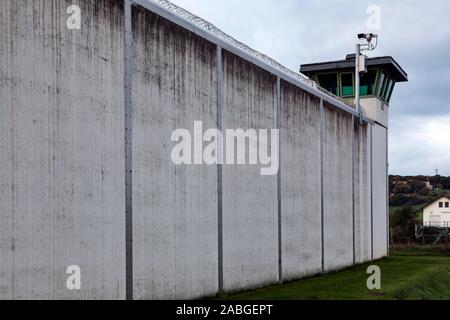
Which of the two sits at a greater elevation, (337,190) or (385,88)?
(385,88)

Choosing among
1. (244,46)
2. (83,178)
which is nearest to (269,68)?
(244,46)

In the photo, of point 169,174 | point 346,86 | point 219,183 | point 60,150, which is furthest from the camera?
point 346,86

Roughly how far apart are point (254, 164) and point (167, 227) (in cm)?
532

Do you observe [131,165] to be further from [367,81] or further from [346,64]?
[367,81]

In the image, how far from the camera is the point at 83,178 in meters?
11.7

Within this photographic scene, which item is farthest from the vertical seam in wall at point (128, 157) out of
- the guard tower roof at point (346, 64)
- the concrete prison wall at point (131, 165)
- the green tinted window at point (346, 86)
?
the green tinted window at point (346, 86)

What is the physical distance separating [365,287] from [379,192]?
1587cm

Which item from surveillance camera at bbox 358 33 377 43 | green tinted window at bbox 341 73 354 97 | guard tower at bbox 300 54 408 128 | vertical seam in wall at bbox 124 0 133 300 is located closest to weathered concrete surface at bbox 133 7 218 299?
vertical seam in wall at bbox 124 0 133 300

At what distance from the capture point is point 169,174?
14477 mm

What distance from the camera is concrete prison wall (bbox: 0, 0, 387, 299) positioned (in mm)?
10383

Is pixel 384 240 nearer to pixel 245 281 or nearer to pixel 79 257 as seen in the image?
pixel 245 281

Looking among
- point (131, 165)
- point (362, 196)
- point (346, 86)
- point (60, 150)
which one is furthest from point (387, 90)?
point (60, 150)

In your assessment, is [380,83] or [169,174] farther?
[380,83]

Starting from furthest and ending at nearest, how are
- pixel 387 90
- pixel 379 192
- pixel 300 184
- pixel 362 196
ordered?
pixel 387 90 < pixel 379 192 < pixel 362 196 < pixel 300 184
